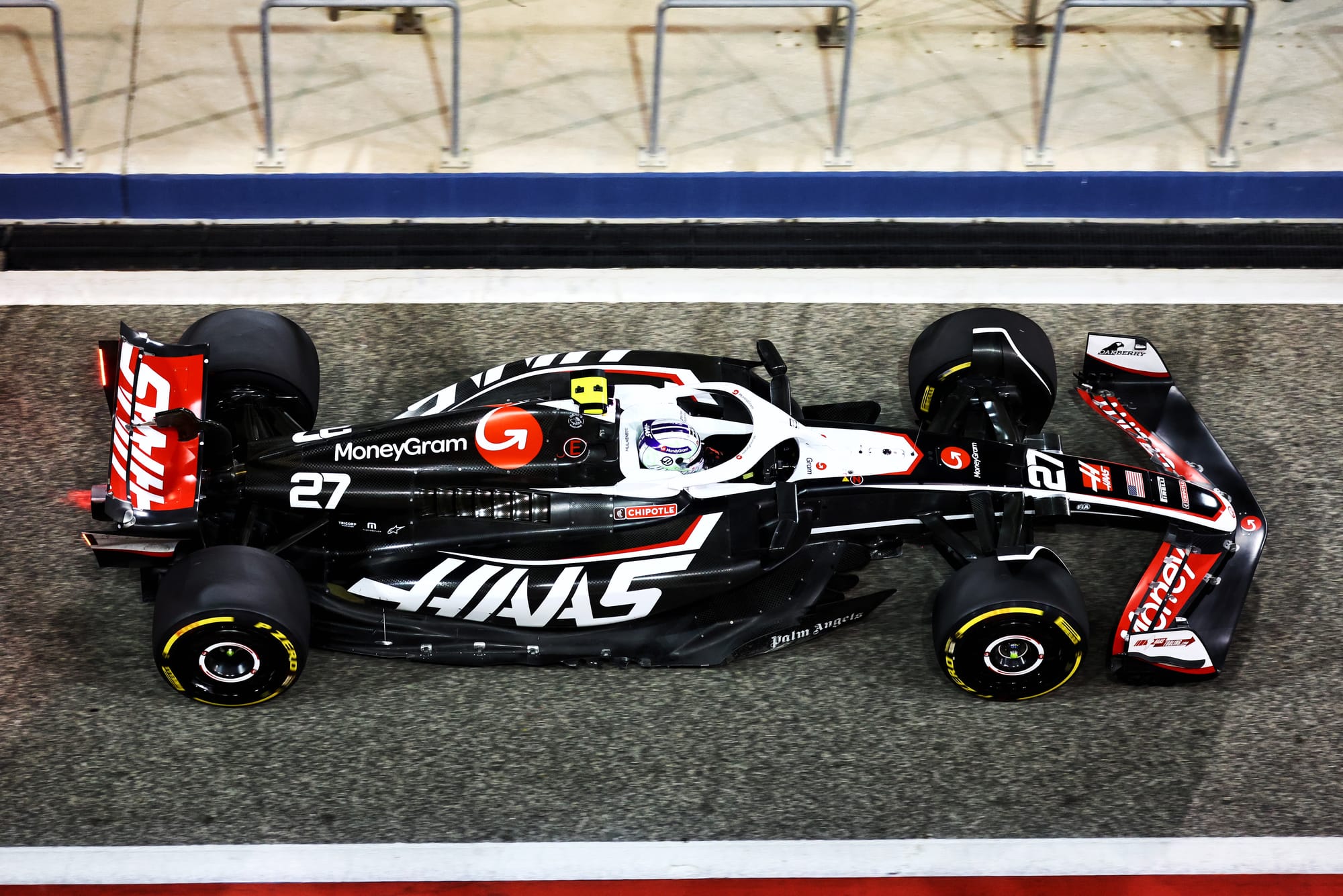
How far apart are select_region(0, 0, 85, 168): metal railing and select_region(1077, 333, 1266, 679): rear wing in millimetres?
5622

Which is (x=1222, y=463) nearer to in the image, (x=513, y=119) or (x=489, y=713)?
(x=489, y=713)

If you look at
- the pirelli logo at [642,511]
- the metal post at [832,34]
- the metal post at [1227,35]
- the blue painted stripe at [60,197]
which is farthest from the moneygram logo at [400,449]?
the metal post at [1227,35]

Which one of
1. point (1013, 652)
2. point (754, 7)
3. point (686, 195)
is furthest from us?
point (686, 195)

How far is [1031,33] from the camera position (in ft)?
30.8

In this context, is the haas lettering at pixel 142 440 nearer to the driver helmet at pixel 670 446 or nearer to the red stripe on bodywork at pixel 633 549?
the red stripe on bodywork at pixel 633 549

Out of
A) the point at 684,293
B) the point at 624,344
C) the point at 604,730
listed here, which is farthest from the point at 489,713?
the point at 684,293

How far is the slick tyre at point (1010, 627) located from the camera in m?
5.80

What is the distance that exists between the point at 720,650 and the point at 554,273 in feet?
9.51

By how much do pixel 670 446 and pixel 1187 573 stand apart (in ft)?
7.16

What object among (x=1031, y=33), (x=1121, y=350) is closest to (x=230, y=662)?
(x=1121, y=350)

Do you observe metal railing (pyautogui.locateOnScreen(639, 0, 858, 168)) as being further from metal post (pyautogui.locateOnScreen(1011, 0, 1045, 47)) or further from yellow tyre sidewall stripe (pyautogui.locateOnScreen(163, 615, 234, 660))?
yellow tyre sidewall stripe (pyautogui.locateOnScreen(163, 615, 234, 660))

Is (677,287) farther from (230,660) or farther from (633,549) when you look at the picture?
(230,660)

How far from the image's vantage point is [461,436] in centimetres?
618

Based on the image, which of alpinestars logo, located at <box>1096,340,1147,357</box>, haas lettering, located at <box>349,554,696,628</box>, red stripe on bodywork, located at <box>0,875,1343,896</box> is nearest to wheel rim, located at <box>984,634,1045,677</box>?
red stripe on bodywork, located at <box>0,875,1343,896</box>
